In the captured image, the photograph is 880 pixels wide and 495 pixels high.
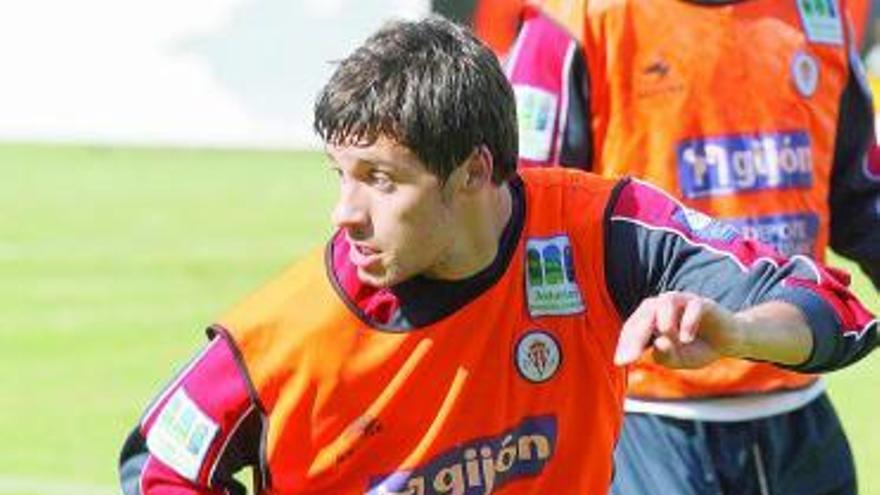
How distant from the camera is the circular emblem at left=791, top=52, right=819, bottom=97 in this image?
6.09 meters

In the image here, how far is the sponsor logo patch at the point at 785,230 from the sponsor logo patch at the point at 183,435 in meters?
2.02

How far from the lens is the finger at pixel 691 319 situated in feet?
12.4

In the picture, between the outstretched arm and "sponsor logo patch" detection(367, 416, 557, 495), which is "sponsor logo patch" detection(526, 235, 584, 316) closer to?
"sponsor logo patch" detection(367, 416, 557, 495)

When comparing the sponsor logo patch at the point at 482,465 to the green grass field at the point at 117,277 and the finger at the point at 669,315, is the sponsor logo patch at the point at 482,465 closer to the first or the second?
the finger at the point at 669,315

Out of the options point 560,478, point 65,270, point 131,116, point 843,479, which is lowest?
A: point 131,116

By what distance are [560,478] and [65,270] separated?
979 centimetres

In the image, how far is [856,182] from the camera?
243 inches

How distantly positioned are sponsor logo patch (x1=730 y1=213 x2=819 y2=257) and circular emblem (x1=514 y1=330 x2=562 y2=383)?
1567 millimetres

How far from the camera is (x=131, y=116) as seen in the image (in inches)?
788

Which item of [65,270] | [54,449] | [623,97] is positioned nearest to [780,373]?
[623,97]

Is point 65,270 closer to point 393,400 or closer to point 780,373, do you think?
point 780,373

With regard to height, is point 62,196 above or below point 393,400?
below

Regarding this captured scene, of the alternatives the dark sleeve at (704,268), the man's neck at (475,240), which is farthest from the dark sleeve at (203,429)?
the dark sleeve at (704,268)

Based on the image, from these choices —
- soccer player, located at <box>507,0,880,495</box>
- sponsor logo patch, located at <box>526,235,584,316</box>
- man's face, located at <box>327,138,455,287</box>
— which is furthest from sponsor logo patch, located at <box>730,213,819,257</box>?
man's face, located at <box>327,138,455,287</box>
